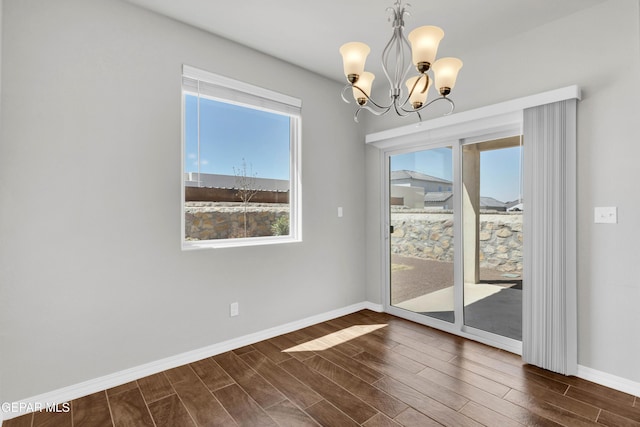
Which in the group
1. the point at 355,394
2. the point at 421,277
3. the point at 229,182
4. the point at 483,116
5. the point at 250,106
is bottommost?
the point at 355,394

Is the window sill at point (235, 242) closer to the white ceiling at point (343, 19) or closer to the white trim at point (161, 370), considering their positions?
the white trim at point (161, 370)

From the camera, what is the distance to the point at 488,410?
194 centimetres

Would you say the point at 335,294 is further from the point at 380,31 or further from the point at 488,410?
the point at 380,31

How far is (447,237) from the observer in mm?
3211

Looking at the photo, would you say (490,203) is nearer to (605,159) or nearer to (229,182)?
(605,159)

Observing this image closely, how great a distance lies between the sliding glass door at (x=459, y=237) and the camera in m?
2.80

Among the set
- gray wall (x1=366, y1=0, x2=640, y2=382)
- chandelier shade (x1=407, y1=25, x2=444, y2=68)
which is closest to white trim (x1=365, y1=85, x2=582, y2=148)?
gray wall (x1=366, y1=0, x2=640, y2=382)

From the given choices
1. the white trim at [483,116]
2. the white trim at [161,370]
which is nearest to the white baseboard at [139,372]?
the white trim at [161,370]

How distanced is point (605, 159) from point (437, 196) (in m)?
1.33

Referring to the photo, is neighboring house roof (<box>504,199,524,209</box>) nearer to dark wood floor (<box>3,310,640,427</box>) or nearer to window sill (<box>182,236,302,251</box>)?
dark wood floor (<box>3,310,640,427</box>)

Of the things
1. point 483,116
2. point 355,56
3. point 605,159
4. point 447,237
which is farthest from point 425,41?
point 447,237

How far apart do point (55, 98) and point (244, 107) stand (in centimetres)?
140

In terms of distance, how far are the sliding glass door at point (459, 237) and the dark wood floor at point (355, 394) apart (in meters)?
0.38

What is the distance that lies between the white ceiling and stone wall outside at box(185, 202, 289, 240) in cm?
147
